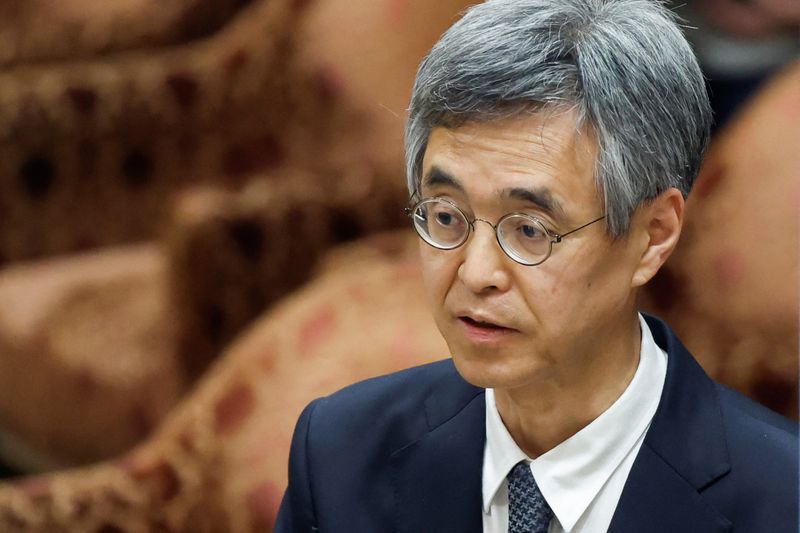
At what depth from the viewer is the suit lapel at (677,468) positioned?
1.36 m

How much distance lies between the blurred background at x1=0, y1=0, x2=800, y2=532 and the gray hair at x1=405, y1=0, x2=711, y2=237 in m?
0.39

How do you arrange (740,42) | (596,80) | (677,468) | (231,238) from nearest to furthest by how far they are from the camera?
(596,80), (677,468), (740,42), (231,238)

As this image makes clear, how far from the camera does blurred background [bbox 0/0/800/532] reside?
2023 mm

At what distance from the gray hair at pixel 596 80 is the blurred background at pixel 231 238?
15.2 inches

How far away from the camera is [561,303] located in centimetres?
132

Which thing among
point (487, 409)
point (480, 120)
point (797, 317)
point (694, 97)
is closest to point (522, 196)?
point (480, 120)

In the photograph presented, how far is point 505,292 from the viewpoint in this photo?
4.30 ft

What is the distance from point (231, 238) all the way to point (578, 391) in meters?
1.39

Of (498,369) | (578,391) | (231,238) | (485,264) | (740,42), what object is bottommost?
(231,238)

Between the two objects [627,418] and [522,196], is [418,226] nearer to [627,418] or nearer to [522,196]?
[522,196]

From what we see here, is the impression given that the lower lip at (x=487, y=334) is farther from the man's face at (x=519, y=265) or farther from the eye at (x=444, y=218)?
the eye at (x=444, y=218)

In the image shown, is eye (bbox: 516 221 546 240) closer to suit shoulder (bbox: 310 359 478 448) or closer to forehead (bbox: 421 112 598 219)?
forehead (bbox: 421 112 598 219)

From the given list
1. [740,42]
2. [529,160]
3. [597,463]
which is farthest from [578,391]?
[740,42]

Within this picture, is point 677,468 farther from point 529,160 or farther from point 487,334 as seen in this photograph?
point 529,160
